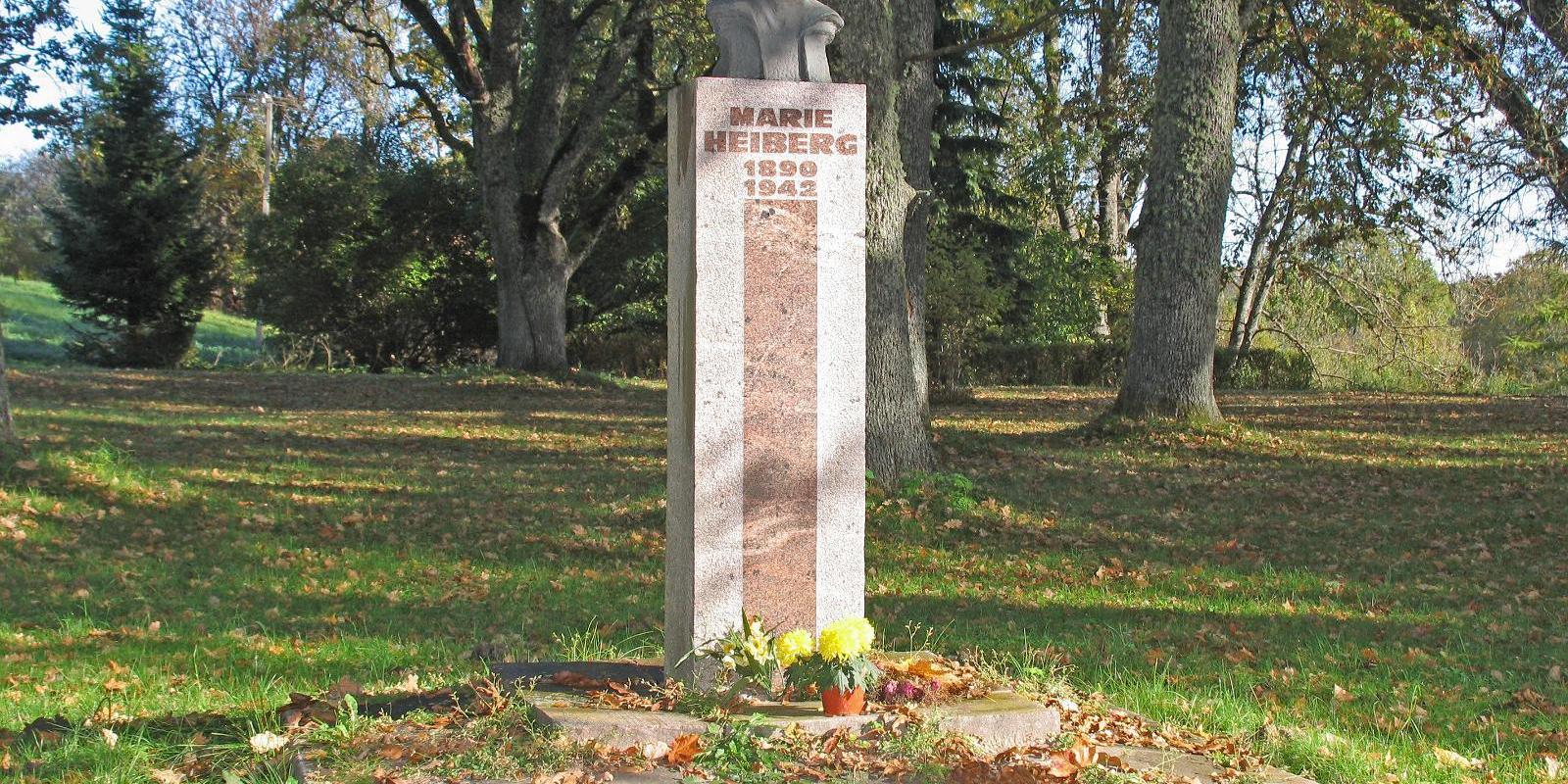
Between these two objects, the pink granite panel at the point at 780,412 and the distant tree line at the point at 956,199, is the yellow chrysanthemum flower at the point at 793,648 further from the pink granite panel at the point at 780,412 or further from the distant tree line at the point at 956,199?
the distant tree line at the point at 956,199

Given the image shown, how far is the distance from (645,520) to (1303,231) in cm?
2455

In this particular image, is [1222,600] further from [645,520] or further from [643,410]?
[643,410]

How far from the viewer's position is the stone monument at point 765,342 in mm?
5578

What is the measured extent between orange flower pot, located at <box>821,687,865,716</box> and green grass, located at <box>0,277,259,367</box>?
87.4 feet

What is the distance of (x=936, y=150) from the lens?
29688mm

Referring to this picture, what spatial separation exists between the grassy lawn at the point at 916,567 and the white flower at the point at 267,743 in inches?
13.5

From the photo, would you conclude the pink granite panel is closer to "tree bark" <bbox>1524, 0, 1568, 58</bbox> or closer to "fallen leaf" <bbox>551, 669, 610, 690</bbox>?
"fallen leaf" <bbox>551, 669, 610, 690</bbox>

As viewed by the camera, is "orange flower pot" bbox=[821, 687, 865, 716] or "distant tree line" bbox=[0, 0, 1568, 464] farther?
"distant tree line" bbox=[0, 0, 1568, 464]

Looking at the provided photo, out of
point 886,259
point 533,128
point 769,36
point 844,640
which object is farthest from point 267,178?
point 844,640

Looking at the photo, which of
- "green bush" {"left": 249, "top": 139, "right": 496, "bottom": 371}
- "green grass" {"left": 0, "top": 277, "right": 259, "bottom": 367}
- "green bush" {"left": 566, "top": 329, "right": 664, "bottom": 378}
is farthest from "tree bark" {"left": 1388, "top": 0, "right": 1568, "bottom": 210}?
"green grass" {"left": 0, "top": 277, "right": 259, "bottom": 367}

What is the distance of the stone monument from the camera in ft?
18.3

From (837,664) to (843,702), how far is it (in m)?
0.14

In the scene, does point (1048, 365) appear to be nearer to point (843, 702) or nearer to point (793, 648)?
point (793, 648)

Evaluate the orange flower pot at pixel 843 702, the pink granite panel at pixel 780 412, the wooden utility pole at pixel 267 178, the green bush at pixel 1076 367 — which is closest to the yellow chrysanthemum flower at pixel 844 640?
the orange flower pot at pixel 843 702
